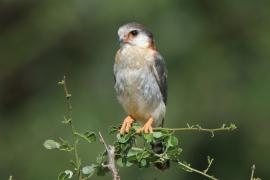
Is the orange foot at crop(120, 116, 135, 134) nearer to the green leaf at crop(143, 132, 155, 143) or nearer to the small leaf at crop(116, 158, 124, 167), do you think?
the green leaf at crop(143, 132, 155, 143)

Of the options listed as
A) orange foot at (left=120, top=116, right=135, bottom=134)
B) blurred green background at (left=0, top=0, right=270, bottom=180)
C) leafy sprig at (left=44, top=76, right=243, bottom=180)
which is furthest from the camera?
blurred green background at (left=0, top=0, right=270, bottom=180)

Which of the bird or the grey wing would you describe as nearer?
the bird

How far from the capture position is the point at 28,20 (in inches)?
614

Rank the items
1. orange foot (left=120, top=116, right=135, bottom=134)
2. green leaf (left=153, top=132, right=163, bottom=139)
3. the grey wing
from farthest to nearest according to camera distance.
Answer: the grey wing
orange foot (left=120, top=116, right=135, bottom=134)
green leaf (left=153, top=132, right=163, bottom=139)

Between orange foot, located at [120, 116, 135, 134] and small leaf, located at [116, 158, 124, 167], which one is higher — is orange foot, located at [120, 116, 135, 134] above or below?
below

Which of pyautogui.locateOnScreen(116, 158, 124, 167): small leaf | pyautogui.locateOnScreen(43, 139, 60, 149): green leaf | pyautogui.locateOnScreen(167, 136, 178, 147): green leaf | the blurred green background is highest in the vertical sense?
pyautogui.locateOnScreen(43, 139, 60, 149): green leaf

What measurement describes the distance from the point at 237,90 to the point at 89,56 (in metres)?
2.29

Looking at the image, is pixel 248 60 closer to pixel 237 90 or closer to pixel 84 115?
pixel 237 90

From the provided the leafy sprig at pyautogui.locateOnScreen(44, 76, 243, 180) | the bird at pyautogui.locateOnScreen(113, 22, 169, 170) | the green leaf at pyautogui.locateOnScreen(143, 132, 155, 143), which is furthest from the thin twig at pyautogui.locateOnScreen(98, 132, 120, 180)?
the bird at pyautogui.locateOnScreen(113, 22, 169, 170)

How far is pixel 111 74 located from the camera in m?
13.0

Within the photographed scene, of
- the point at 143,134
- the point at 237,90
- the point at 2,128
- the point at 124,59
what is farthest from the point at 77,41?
the point at 143,134

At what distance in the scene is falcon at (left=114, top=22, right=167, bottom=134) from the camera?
7.06 metres

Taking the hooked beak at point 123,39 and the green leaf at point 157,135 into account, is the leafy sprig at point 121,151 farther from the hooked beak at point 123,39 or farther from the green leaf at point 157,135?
the hooked beak at point 123,39

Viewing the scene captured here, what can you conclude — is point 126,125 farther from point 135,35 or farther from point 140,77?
point 135,35
